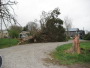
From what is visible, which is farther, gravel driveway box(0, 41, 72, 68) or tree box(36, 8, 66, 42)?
tree box(36, 8, 66, 42)

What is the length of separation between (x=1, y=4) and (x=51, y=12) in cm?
1405

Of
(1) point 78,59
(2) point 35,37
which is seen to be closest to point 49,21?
(2) point 35,37

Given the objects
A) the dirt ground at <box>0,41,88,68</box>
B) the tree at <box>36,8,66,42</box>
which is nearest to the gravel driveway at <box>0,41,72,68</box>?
the dirt ground at <box>0,41,88,68</box>

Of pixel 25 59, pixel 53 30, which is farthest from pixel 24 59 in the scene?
pixel 53 30

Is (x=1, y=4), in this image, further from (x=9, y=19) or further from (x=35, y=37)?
(x=35, y=37)

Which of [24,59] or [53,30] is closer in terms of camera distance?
[24,59]

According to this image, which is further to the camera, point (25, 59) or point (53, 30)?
point (53, 30)

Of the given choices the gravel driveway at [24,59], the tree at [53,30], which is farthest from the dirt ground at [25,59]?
the tree at [53,30]

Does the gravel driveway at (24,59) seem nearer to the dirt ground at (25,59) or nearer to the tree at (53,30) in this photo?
the dirt ground at (25,59)

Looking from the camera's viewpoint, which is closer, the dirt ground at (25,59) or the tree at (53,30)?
the dirt ground at (25,59)

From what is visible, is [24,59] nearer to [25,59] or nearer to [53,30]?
[25,59]

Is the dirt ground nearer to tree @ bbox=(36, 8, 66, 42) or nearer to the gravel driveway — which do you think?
the gravel driveway

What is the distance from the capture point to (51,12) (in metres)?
39.3

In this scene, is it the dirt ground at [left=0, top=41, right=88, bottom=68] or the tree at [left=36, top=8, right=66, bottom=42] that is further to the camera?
the tree at [left=36, top=8, right=66, bottom=42]
